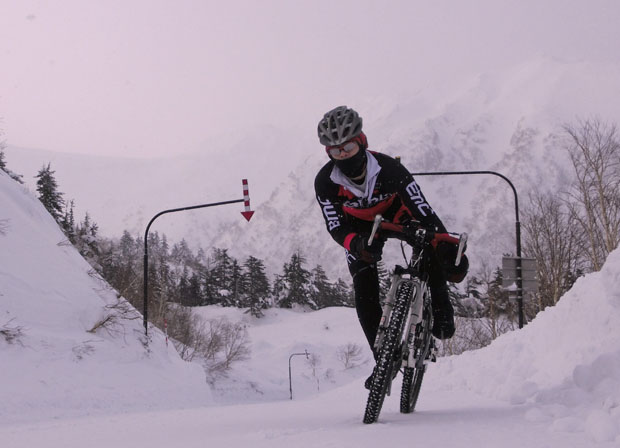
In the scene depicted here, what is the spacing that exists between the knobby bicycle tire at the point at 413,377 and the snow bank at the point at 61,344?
28.8 feet

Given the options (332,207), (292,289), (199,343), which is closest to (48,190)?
(199,343)

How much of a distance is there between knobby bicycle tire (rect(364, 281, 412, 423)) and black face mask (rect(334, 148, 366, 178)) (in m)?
1.10

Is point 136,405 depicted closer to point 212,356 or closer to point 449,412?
point 449,412

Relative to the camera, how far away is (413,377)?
533 cm

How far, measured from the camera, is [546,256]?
35.4 m

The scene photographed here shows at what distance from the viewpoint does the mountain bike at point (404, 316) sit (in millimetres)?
4348

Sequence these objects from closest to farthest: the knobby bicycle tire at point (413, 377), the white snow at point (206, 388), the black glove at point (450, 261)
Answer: the white snow at point (206, 388)
the black glove at point (450, 261)
the knobby bicycle tire at point (413, 377)

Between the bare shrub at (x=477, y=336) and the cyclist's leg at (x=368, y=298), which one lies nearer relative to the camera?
the cyclist's leg at (x=368, y=298)

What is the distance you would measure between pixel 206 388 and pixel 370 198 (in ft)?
56.2

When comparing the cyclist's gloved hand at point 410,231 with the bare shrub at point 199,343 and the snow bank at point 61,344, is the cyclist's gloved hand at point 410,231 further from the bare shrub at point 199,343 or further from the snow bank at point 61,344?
the bare shrub at point 199,343

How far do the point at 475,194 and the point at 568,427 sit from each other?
201445 millimetres

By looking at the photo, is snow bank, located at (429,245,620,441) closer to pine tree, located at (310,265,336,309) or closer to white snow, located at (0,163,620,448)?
white snow, located at (0,163,620,448)

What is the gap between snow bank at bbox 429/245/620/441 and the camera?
164 inches

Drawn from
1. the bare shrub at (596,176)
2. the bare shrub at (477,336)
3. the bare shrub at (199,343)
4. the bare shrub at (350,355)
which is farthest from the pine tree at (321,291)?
the bare shrub at (596,176)
